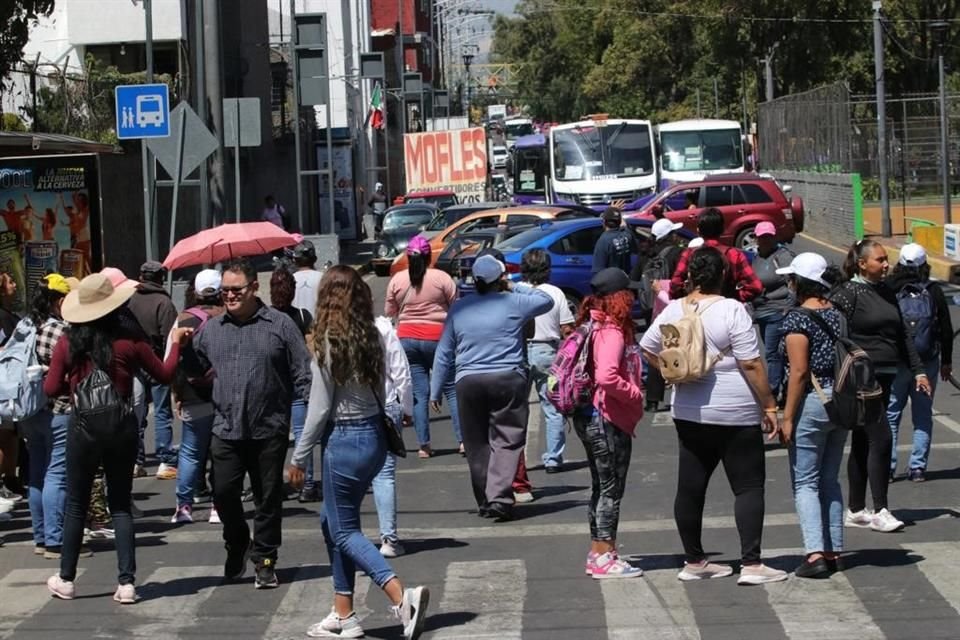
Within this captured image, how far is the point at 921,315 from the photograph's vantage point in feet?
34.3

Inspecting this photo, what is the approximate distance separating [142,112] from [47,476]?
28.8 feet

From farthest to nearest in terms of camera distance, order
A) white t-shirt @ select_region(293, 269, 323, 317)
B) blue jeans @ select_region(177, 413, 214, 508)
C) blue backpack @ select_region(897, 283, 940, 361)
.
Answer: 1. white t-shirt @ select_region(293, 269, 323, 317)
2. blue backpack @ select_region(897, 283, 940, 361)
3. blue jeans @ select_region(177, 413, 214, 508)

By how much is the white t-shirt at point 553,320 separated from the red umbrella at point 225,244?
9.62 ft

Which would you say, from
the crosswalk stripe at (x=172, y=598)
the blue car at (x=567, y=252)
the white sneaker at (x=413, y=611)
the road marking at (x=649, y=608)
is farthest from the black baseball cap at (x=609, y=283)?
the blue car at (x=567, y=252)

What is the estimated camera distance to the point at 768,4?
54625 millimetres

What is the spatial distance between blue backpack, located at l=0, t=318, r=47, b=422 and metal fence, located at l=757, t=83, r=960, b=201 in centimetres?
2945

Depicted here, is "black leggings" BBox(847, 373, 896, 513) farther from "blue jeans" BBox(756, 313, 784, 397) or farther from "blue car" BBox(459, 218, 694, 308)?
"blue car" BBox(459, 218, 694, 308)

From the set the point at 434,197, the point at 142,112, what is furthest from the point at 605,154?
the point at 142,112

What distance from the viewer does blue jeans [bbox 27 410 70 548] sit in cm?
905

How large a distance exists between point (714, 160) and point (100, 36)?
1829 centimetres

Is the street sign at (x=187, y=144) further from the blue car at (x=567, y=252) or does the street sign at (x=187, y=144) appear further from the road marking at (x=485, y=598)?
the road marking at (x=485, y=598)

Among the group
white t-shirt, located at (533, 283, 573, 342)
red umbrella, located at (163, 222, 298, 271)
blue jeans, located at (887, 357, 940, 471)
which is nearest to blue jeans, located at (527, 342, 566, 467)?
white t-shirt, located at (533, 283, 573, 342)

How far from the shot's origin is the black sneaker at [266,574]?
838 cm

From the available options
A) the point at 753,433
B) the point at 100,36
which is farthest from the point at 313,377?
the point at 100,36
